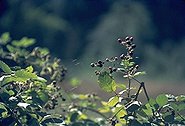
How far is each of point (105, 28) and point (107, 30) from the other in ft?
0.66

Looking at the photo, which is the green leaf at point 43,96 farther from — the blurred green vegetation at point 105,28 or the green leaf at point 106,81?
the blurred green vegetation at point 105,28

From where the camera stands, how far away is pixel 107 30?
9.12m

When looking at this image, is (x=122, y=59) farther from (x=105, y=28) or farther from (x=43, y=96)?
(x=105, y=28)

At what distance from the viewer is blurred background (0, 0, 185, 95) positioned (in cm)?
768

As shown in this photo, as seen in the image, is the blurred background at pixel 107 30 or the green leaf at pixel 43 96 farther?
the blurred background at pixel 107 30

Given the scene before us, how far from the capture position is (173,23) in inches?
309

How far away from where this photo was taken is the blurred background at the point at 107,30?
768cm

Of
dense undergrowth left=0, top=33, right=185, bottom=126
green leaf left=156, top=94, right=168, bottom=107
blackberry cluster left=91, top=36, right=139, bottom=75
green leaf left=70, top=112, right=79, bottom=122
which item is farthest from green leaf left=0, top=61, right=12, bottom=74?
green leaf left=70, top=112, right=79, bottom=122

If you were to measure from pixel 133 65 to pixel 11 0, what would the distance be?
4.95 m

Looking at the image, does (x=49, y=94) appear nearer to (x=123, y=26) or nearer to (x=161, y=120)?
(x=161, y=120)

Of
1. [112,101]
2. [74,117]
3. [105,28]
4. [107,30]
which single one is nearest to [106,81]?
[112,101]

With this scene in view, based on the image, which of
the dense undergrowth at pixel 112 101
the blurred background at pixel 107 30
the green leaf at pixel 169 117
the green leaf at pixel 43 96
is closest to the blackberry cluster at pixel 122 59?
the dense undergrowth at pixel 112 101

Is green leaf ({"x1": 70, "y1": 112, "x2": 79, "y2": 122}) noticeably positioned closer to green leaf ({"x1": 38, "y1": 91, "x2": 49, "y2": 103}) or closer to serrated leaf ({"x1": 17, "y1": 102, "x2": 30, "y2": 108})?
green leaf ({"x1": 38, "y1": 91, "x2": 49, "y2": 103})

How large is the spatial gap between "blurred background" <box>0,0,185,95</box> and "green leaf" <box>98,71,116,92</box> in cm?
547
